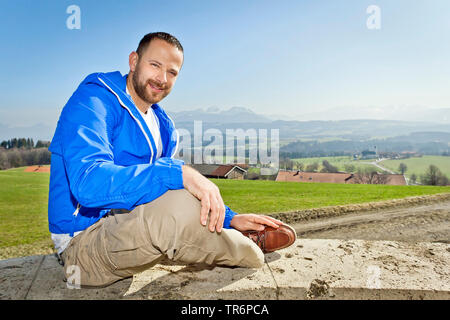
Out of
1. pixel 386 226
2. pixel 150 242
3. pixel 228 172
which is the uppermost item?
pixel 150 242

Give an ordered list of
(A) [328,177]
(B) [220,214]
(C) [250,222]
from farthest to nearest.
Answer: (A) [328,177], (C) [250,222], (B) [220,214]

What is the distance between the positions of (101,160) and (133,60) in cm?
118

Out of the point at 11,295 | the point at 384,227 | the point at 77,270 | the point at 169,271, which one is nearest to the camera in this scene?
the point at 77,270

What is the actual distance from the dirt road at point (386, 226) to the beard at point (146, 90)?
3230 mm

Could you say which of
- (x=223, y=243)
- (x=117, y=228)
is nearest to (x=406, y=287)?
(x=223, y=243)

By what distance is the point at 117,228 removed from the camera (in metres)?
1.82

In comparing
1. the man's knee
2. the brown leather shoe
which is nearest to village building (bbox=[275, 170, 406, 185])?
the brown leather shoe

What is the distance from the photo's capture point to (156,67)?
2.48 metres

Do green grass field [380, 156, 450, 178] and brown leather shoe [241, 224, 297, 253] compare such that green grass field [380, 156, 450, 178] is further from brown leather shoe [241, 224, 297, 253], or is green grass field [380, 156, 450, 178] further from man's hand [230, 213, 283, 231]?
man's hand [230, 213, 283, 231]

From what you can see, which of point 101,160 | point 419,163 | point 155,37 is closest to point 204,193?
point 101,160

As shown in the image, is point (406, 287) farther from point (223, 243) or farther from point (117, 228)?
point (117, 228)

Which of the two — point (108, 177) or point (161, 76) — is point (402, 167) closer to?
point (161, 76)

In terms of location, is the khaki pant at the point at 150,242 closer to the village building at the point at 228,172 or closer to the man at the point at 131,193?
the man at the point at 131,193
